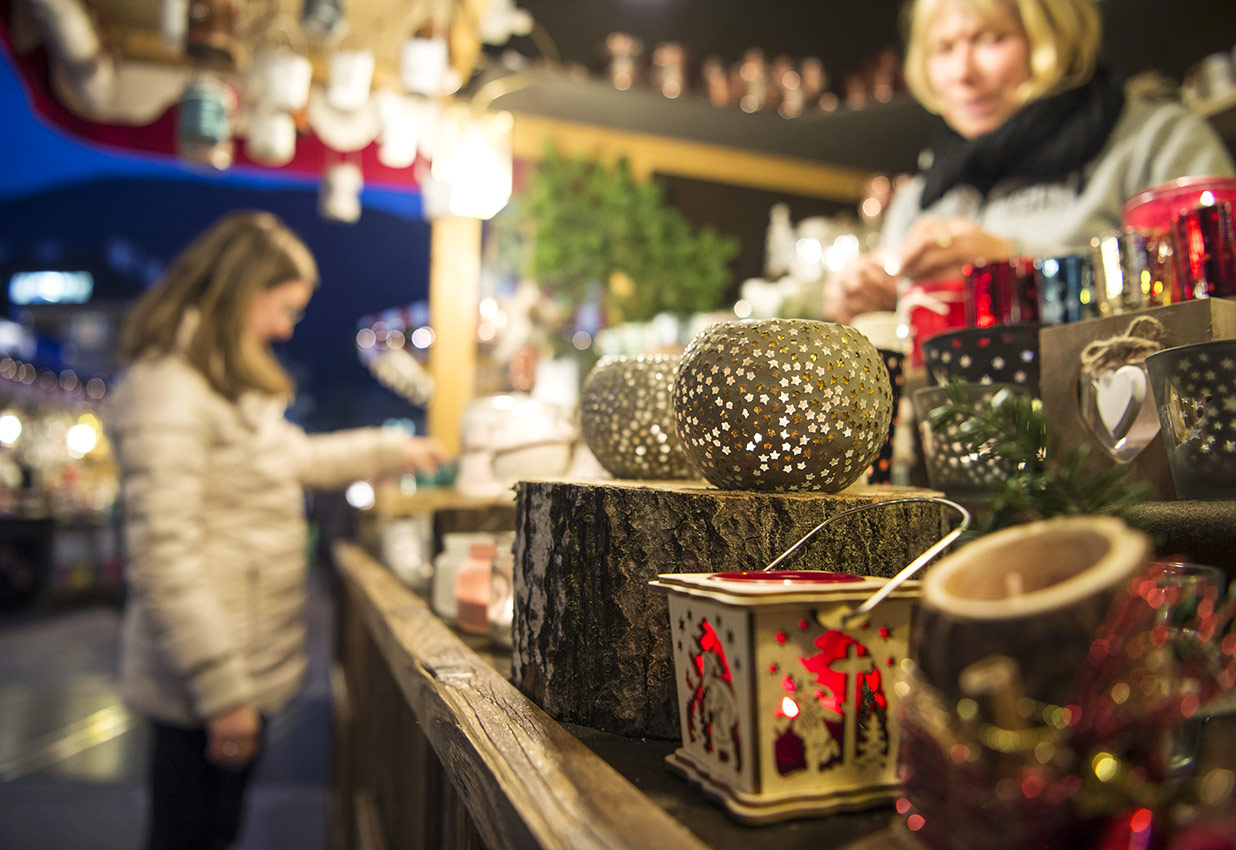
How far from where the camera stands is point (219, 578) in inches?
63.0

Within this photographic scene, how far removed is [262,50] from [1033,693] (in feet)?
8.63

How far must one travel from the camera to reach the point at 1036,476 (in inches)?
17.2

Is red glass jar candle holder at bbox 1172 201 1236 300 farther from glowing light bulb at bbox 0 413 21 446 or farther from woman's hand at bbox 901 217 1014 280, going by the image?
glowing light bulb at bbox 0 413 21 446

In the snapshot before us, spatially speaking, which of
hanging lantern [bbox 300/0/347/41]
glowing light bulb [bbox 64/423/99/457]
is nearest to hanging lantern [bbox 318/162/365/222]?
hanging lantern [bbox 300/0/347/41]

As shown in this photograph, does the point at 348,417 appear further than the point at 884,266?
Yes

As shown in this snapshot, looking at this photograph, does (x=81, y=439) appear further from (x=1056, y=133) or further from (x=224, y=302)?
(x=1056, y=133)

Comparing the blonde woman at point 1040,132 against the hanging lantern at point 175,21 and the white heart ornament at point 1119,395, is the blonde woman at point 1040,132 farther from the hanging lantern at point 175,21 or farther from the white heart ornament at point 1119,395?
the hanging lantern at point 175,21

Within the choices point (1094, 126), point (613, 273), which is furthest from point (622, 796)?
point (613, 273)

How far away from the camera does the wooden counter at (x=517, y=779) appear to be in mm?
402

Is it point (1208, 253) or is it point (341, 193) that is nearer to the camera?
point (1208, 253)

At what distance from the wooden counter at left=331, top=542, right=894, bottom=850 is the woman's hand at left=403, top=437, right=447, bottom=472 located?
955mm

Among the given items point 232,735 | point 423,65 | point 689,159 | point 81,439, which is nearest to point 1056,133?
point 232,735

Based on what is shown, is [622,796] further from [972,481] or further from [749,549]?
[972,481]

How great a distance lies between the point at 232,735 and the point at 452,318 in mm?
1654
